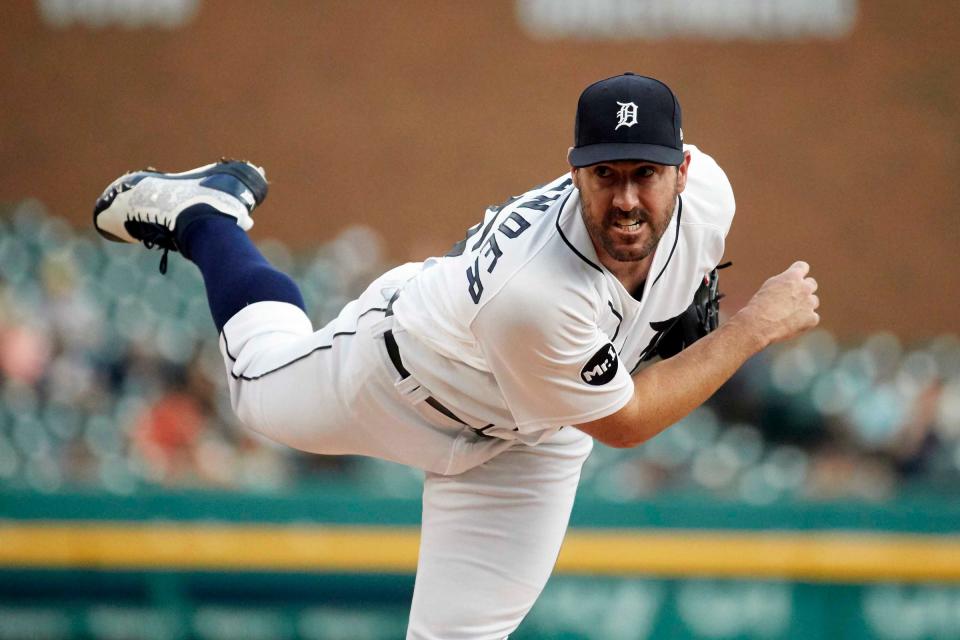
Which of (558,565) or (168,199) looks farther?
(558,565)

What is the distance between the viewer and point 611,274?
271 centimetres

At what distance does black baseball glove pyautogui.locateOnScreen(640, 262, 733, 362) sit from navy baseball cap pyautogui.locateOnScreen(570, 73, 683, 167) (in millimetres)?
621

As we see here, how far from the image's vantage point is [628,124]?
96.9 inches

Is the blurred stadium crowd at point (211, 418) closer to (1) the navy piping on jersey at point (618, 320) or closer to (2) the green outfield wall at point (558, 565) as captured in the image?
(2) the green outfield wall at point (558, 565)

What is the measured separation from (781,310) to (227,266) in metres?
1.41

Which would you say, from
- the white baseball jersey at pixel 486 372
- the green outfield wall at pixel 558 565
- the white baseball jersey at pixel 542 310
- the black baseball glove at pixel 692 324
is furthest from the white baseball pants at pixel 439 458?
the green outfield wall at pixel 558 565

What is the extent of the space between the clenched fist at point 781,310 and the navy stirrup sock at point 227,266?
119 centimetres

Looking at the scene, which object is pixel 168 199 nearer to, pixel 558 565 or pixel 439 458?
pixel 439 458

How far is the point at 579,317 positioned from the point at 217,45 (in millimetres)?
7817

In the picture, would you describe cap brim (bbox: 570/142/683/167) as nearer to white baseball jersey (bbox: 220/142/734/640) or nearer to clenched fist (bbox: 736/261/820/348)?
white baseball jersey (bbox: 220/142/734/640)

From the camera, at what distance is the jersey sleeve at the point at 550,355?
2.60m

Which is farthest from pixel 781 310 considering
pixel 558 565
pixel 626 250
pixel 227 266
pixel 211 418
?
pixel 211 418

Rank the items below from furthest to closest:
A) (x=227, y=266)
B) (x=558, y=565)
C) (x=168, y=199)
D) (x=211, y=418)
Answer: (x=211, y=418)
(x=558, y=565)
(x=168, y=199)
(x=227, y=266)

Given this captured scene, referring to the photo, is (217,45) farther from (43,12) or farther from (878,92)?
(878,92)
